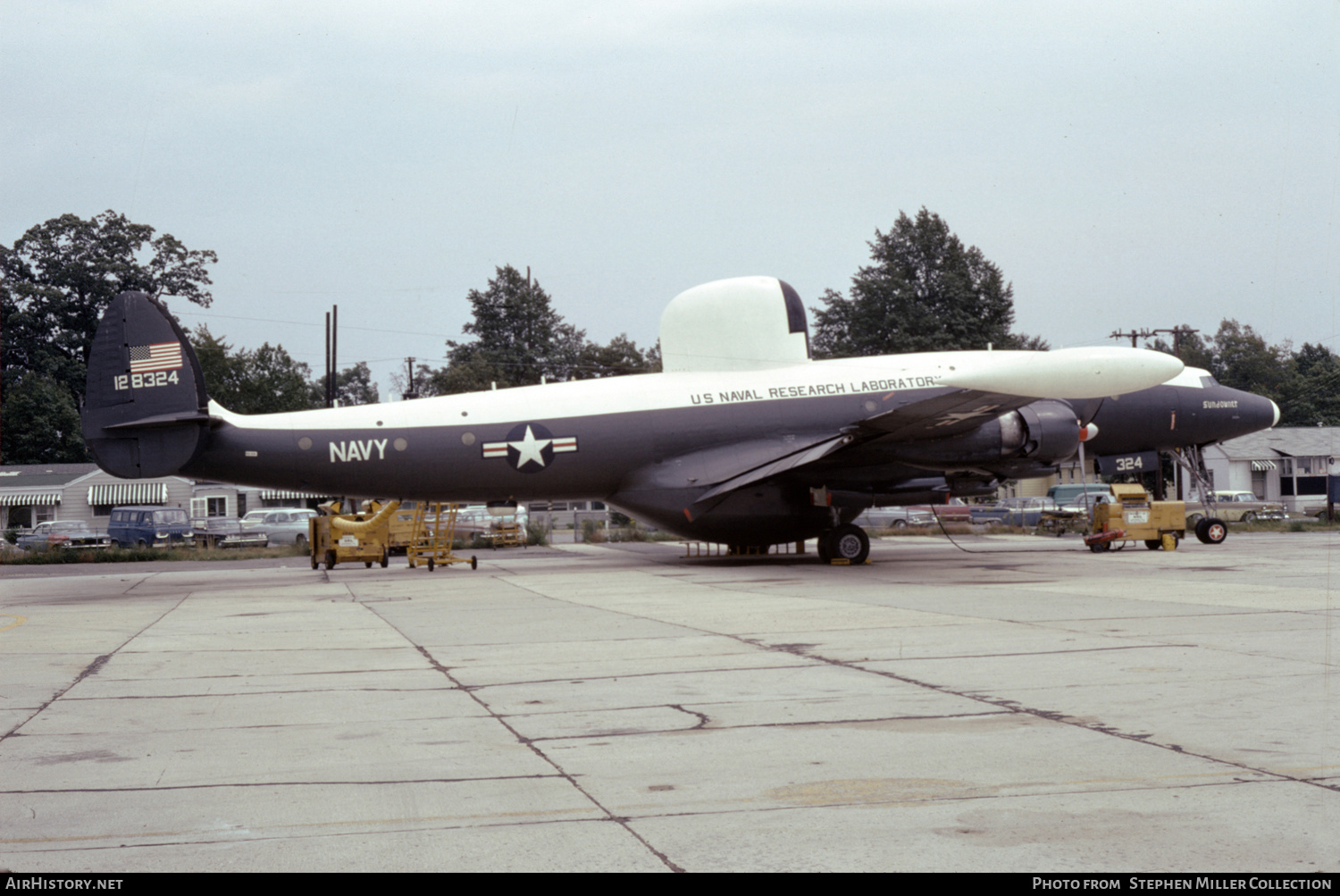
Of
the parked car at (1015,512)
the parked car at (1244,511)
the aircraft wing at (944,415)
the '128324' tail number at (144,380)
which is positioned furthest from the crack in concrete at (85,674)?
the parked car at (1244,511)

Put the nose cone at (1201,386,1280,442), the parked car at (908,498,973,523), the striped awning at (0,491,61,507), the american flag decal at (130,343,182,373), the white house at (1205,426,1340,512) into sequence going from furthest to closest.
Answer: the white house at (1205,426,1340,512) → the striped awning at (0,491,61,507) → the parked car at (908,498,973,523) → the nose cone at (1201,386,1280,442) → the american flag decal at (130,343,182,373)

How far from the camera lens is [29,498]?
53625 millimetres

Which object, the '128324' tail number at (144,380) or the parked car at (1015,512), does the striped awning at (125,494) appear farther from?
the parked car at (1015,512)

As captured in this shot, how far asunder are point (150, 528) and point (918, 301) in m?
47.5

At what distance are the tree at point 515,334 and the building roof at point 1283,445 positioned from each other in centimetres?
4412

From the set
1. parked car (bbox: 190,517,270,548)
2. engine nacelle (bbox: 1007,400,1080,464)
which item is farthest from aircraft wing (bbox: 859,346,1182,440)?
parked car (bbox: 190,517,270,548)

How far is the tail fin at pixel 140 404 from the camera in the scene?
20.3 metres

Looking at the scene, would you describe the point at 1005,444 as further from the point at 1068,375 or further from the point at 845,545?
the point at 1068,375

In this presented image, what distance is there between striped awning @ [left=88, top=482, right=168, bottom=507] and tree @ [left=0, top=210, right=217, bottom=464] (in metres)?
14.9

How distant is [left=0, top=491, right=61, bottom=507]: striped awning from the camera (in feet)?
176

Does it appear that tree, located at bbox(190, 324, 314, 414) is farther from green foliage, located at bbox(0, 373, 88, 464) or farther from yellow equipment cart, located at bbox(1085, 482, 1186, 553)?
yellow equipment cart, located at bbox(1085, 482, 1186, 553)

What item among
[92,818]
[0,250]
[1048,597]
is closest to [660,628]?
[1048,597]

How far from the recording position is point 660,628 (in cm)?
1275

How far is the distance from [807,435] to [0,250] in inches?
2500
